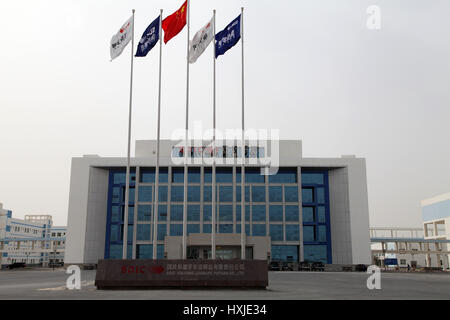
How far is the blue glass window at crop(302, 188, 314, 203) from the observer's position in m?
71.1

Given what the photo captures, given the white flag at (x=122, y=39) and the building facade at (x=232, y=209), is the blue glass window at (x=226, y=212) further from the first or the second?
the white flag at (x=122, y=39)

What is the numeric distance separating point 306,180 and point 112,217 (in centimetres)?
3429

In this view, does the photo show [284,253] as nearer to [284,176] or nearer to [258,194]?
[258,194]

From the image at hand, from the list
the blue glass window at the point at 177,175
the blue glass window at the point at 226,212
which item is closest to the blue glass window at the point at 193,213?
the blue glass window at the point at 226,212

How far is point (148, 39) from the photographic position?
27.7 metres

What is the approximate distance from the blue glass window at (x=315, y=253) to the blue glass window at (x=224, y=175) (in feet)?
55.8

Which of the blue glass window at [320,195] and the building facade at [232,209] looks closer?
the building facade at [232,209]

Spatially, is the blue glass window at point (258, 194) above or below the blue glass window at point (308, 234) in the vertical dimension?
above

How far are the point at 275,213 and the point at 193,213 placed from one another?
13787 millimetres

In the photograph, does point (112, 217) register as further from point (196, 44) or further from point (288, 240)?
point (196, 44)

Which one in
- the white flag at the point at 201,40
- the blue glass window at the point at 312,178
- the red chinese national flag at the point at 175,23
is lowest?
the blue glass window at the point at 312,178

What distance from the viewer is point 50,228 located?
155m

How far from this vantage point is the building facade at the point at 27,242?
120 m
